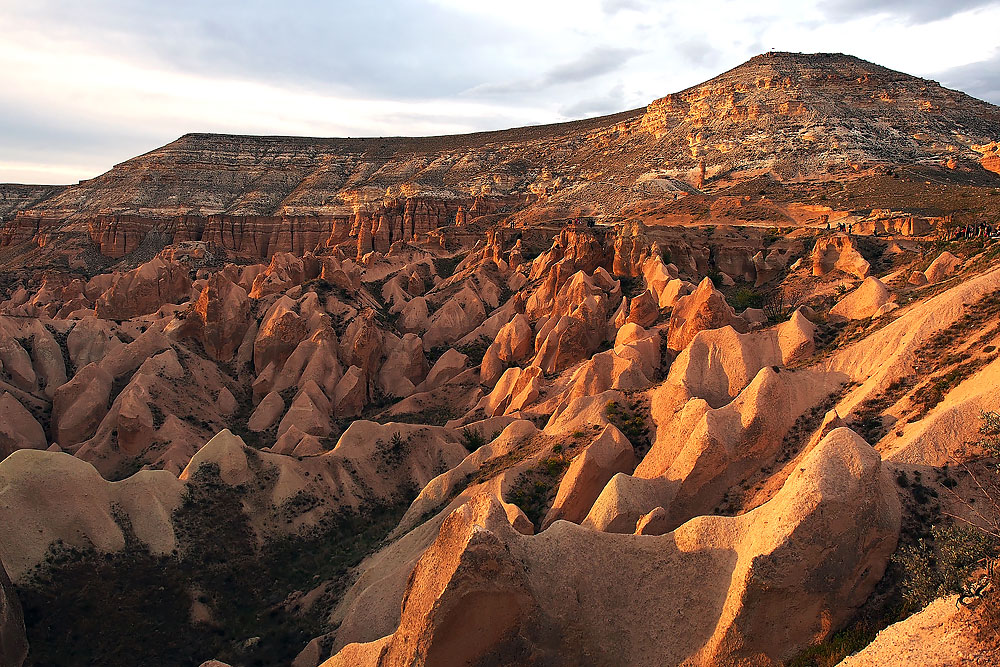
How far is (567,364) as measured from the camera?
127 feet

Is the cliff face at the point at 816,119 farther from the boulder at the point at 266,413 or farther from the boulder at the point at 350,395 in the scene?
the boulder at the point at 266,413

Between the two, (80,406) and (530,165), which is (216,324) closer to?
(80,406)

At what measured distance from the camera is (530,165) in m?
110

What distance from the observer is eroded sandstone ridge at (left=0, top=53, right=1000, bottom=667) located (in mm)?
13555

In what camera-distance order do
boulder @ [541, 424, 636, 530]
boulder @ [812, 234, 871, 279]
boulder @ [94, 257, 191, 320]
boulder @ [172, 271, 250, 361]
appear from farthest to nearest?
1. boulder @ [94, 257, 191, 320]
2. boulder @ [172, 271, 250, 361]
3. boulder @ [812, 234, 871, 279]
4. boulder @ [541, 424, 636, 530]

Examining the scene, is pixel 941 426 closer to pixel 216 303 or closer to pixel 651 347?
pixel 651 347

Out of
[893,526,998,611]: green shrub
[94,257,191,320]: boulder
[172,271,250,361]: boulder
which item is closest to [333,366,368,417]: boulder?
[172,271,250,361]: boulder

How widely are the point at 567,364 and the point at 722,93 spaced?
80509 mm

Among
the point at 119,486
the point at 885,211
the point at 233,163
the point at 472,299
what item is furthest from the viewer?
the point at 233,163

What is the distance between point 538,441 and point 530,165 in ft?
289

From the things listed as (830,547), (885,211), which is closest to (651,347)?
(830,547)

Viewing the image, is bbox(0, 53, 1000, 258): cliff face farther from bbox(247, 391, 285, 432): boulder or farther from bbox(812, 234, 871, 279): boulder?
bbox(247, 391, 285, 432): boulder

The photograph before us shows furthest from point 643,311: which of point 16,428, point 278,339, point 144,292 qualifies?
point 144,292

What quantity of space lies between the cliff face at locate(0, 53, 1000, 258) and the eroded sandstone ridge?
18.5 ft
